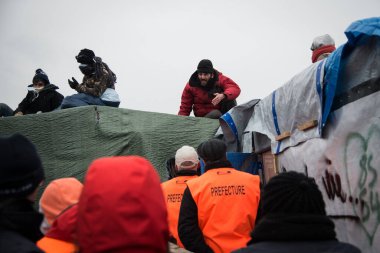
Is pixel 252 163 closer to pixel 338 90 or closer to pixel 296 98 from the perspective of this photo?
pixel 296 98

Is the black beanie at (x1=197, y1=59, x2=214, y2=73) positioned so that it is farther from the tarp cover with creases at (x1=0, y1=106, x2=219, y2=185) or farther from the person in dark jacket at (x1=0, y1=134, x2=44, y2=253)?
the person in dark jacket at (x1=0, y1=134, x2=44, y2=253)

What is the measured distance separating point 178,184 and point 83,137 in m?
2.22

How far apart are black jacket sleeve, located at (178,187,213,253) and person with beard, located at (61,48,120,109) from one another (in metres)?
3.45

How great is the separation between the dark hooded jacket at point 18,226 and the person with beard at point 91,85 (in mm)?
4563

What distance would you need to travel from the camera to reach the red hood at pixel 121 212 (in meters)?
1.29

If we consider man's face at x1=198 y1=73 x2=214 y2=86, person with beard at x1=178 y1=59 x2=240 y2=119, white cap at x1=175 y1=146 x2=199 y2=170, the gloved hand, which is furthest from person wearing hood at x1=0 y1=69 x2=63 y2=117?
white cap at x1=175 y1=146 x2=199 y2=170

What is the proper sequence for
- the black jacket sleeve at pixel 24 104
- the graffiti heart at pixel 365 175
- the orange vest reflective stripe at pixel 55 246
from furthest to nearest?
the black jacket sleeve at pixel 24 104
the graffiti heart at pixel 365 175
the orange vest reflective stripe at pixel 55 246

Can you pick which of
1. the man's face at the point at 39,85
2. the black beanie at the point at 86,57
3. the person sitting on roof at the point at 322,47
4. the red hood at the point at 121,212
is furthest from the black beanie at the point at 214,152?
the man's face at the point at 39,85

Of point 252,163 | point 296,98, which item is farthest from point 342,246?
point 252,163

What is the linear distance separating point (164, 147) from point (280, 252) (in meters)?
4.24

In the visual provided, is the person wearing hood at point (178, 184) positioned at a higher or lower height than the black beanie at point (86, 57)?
lower

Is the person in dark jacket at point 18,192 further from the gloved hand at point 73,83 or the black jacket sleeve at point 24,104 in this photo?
the black jacket sleeve at point 24,104

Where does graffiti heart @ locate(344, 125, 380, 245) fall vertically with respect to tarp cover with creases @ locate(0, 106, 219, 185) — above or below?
below

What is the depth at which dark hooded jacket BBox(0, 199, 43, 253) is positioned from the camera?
1509 mm
